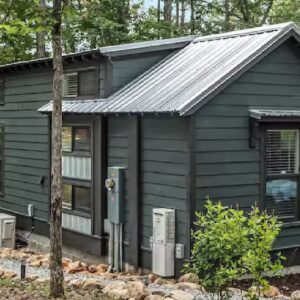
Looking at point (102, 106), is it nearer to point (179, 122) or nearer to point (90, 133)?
point (90, 133)

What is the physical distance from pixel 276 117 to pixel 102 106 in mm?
2980

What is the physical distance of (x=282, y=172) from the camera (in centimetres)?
1011

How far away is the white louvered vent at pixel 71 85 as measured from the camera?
1180 centimetres

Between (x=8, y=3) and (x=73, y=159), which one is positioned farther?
(x=73, y=159)

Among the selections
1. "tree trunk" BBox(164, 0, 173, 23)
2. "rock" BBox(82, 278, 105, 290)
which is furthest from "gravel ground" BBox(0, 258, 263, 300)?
"tree trunk" BBox(164, 0, 173, 23)

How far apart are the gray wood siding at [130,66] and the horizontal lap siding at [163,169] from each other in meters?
1.29

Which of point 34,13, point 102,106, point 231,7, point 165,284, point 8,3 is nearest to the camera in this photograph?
point 34,13

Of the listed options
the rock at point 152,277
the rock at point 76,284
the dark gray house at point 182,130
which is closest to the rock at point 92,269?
the dark gray house at point 182,130

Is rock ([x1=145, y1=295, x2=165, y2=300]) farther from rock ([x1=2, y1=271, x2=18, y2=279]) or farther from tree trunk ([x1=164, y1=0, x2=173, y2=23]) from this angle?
tree trunk ([x1=164, y1=0, x2=173, y2=23])

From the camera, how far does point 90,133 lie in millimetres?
11312

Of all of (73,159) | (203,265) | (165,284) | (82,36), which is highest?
(82,36)

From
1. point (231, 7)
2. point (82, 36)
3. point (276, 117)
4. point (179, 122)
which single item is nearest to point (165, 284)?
point (179, 122)

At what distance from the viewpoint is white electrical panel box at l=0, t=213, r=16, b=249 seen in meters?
13.5

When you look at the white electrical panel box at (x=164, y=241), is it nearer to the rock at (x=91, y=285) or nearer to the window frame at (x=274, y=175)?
the rock at (x=91, y=285)
